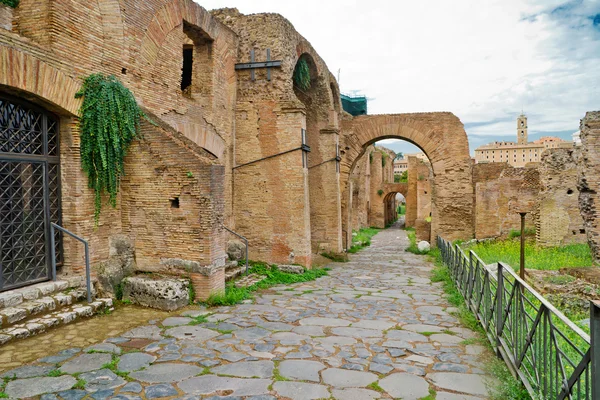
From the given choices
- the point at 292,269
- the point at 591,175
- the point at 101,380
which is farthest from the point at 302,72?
the point at 101,380

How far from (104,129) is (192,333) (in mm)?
2950

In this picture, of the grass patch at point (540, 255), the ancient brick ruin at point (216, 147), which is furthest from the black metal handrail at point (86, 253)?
the grass patch at point (540, 255)

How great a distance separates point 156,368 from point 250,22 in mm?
8145

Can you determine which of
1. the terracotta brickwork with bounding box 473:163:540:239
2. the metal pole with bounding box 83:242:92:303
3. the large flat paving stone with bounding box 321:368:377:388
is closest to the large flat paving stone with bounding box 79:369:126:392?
the large flat paving stone with bounding box 321:368:377:388

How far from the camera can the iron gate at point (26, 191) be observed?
5074mm

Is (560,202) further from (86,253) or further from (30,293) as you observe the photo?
(30,293)

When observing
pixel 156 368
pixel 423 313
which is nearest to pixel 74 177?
pixel 156 368

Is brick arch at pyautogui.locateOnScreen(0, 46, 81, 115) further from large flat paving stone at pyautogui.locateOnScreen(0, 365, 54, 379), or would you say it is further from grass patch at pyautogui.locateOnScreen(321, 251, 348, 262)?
grass patch at pyautogui.locateOnScreen(321, 251, 348, 262)

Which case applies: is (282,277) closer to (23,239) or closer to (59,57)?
(23,239)

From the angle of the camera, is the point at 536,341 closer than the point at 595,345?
No

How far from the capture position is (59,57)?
213 inches

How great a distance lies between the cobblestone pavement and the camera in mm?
3654

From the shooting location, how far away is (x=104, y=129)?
5.94m

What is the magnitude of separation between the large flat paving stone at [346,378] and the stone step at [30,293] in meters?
3.49
